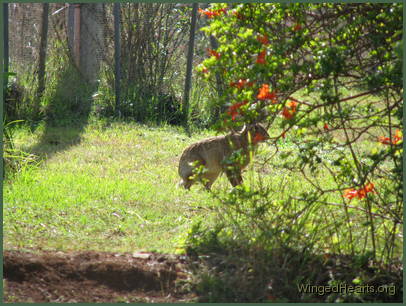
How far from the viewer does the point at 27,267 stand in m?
4.88

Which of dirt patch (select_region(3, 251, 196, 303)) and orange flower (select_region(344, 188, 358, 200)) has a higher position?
orange flower (select_region(344, 188, 358, 200))

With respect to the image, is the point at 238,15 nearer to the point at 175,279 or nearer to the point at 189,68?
the point at 175,279

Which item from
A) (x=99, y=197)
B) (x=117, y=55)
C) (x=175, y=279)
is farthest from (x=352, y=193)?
(x=117, y=55)

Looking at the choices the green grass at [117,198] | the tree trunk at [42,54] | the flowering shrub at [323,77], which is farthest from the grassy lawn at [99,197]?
the flowering shrub at [323,77]

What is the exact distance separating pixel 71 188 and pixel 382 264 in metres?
3.98

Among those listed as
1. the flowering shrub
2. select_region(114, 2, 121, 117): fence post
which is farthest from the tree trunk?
the flowering shrub

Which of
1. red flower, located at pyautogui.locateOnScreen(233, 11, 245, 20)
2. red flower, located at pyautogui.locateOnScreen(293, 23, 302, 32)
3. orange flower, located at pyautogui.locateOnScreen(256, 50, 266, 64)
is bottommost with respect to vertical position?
orange flower, located at pyautogui.locateOnScreen(256, 50, 266, 64)

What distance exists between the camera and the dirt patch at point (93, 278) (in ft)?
15.1

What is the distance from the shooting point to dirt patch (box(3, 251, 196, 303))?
461 cm

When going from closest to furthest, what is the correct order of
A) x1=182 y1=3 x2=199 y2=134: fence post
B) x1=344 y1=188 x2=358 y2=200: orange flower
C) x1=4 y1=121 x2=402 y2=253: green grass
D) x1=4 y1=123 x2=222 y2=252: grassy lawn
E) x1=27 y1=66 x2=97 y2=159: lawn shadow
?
x1=344 y1=188 x2=358 y2=200: orange flower
x1=4 y1=121 x2=402 y2=253: green grass
x1=4 y1=123 x2=222 y2=252: grassy lawn
x1=27 y1=66 x2=97 y2=159: lawn shadow
x1=182 y1=3 x2=199 y2=134: fence post

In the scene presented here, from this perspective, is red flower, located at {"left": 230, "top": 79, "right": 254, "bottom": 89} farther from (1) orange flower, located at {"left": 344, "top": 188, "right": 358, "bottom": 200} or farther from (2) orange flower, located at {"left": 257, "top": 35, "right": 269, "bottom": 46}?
(1) orange flower, located at {"left": 344, "top": 188, "right": 358, "bottom": 200}

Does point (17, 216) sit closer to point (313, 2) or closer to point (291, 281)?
point (291, 281)

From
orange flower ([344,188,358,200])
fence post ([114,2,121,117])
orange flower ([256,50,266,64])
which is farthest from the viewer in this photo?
fence post ([114,2,121,117])

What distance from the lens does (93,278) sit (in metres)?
4.80
